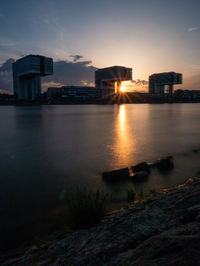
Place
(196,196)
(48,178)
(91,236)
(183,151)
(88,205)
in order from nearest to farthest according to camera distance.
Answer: (91,236), (196,196), (88,205), (48,178), (183,151)

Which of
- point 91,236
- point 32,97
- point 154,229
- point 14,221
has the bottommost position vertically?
point 14,221

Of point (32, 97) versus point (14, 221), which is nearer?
point (14, 221)

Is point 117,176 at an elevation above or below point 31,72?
below

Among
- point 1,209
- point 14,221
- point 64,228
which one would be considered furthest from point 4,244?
point 1,209

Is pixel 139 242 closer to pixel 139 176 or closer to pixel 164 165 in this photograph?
pixel 139 176

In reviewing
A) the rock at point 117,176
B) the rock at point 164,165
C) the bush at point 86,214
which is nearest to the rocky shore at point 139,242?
the bush at point 86,214

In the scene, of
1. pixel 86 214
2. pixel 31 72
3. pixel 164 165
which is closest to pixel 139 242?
pixel 86 214

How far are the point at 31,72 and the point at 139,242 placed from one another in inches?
7097

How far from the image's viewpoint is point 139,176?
32.7 feet

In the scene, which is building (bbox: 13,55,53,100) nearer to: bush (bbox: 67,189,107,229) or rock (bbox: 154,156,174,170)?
rock (bbox: 154,156,174,170)

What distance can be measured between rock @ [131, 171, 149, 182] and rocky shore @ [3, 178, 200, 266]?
13.4 ft

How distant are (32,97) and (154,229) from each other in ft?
677

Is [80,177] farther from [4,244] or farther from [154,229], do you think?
[154,229]

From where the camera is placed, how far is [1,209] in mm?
7457
